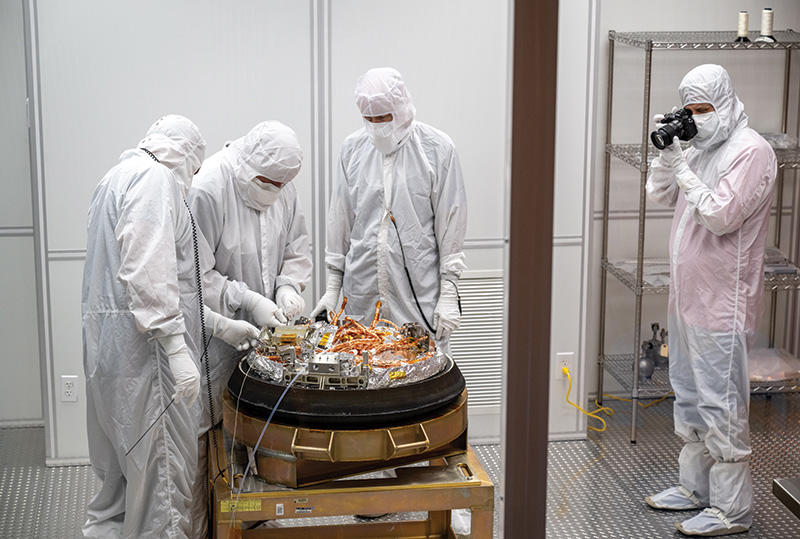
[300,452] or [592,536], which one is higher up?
[300,452]

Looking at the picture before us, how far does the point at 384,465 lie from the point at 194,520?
1.81ft

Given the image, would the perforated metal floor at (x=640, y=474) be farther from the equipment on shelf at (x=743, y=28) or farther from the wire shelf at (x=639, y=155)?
the equipment on shelf at (x=743, y=28)

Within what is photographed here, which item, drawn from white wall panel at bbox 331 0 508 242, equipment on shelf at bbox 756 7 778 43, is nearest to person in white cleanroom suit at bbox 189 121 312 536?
white wall panel at bbox 331 0 508 242

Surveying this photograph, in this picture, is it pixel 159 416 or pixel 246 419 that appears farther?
pixel 159 416

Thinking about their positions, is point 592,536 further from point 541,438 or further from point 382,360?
point 541,438

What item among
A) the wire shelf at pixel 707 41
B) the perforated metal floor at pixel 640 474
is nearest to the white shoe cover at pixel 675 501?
the perforated metal floor at pixel 640 474

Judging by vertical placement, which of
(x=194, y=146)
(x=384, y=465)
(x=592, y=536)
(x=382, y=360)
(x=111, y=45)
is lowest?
(x=592, y=536)

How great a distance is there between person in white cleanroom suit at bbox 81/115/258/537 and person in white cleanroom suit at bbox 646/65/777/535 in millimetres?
1036

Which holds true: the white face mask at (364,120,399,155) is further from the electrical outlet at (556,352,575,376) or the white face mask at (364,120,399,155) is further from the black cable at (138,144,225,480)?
the electrical outlet at (556,352,575,376)

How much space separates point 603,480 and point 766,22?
4.08 feet

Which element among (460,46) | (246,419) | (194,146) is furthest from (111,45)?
(246,419)

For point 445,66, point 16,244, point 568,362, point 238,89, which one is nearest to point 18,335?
point 16,244

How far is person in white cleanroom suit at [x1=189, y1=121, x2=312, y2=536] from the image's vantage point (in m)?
1.99

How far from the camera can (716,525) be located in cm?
220
